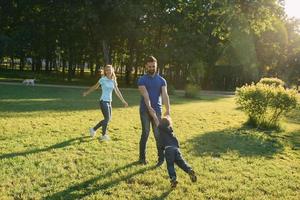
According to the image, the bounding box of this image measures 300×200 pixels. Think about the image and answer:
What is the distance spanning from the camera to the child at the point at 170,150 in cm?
606

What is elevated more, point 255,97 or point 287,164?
point 255,97

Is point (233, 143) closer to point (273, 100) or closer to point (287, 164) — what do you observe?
point (287, 164)

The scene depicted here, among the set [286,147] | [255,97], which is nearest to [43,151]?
[286,147]

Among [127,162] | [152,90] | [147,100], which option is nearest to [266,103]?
[127,162]

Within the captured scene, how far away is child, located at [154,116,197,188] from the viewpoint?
6.06 m

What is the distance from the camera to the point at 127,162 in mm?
7461

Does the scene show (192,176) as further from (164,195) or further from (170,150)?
(164,195)

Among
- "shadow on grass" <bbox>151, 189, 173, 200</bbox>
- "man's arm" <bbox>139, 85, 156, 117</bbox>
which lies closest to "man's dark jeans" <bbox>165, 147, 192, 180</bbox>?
"shadow on grass" <bbox>151, 189, 173, 200</bbox>

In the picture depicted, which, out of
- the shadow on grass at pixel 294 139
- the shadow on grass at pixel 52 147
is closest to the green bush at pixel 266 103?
the shadow on grass at pixel 294 139

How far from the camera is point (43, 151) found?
7.95 metres

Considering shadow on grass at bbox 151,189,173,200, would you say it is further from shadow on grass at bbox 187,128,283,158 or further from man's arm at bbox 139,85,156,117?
shadow on grass at bbox 187,128,283,158

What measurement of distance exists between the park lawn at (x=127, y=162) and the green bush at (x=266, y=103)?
0.80 meters

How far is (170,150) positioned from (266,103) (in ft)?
26.0

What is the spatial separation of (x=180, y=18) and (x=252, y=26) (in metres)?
22.6
